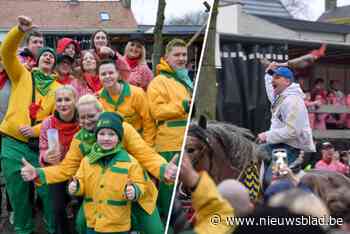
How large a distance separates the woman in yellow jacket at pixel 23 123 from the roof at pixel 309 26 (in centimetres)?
301

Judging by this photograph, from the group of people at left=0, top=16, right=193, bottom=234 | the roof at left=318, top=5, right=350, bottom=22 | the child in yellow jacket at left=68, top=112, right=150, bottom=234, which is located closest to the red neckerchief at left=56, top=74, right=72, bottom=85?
the group of people at left=0, top=16, right=193, bottom=234

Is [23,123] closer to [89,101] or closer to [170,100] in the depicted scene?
[89,101]

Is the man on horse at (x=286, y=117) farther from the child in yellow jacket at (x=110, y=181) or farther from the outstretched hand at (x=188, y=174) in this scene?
the child in yellow jacket at (x=110, y=181)

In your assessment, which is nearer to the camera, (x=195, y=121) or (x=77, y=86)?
(x=195, y=121)

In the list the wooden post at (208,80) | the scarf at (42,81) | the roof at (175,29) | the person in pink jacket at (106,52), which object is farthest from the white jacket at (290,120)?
the scarf at (42,81)

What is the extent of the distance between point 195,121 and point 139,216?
7.90 feet

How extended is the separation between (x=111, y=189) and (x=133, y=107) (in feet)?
2.04

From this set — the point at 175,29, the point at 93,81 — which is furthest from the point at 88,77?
the point at 175,29

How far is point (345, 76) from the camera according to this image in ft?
4.31

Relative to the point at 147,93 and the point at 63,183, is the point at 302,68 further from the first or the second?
the point at 63,183

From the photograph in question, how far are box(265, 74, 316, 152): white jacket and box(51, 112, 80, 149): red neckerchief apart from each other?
2.85 metres

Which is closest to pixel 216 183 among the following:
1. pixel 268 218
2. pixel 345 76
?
pixel 268 218

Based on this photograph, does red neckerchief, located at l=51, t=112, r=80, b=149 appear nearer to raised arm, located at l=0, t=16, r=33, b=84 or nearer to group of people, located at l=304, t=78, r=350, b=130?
raised arm, located at l=0, t=16, r=33, b=84

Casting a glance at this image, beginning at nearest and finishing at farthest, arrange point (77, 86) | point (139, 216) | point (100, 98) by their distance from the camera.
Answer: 1. point (139, 216)
2. point (100, 98)
3. point (77, 86)
